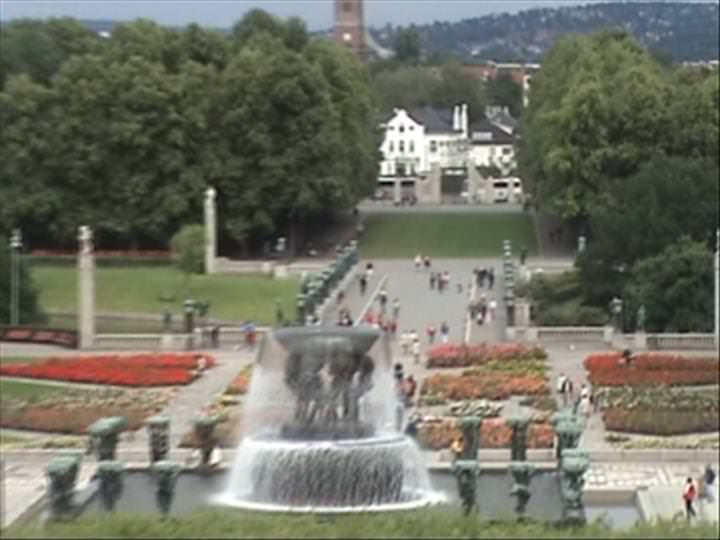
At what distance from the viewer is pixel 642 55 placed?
82812 millimetres

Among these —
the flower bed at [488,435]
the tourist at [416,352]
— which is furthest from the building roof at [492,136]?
the flower bed at [488,435]

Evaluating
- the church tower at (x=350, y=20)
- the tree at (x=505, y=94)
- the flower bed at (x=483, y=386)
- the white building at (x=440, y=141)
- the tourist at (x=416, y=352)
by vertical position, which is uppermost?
the church tower at (x=350, y=20)

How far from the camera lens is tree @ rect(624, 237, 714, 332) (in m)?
51.8

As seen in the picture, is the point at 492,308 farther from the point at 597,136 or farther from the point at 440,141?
the point at 440,141

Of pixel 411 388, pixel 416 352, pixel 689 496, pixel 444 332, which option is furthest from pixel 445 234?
pixel 689 496

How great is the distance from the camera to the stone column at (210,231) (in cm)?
6694

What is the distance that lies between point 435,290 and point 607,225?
26.1 ft

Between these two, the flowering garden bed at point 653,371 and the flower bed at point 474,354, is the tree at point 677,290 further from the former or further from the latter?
the flowering garden bed at point 653,371

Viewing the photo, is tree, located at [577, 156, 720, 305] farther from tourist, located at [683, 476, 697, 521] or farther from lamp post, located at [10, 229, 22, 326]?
tourist, located at [683, 476, 697, 521]

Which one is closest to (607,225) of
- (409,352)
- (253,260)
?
(409,352)

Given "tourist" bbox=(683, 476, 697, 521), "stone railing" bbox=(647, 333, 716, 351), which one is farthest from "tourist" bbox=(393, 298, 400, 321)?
"tourist" bbox=(683, 476, 697, 521)

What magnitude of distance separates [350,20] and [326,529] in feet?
537

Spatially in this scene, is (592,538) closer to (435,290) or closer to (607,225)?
(607,225)

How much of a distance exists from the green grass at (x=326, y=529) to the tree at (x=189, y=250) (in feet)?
147
